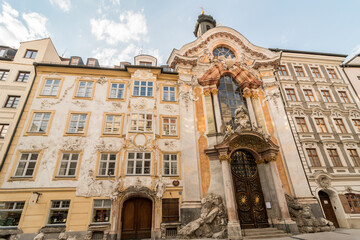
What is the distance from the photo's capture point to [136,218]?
47.2ft

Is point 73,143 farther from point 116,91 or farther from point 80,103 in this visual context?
point 116,91

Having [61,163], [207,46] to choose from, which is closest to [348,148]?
[207,46]

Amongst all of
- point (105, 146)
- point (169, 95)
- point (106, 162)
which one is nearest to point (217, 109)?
point (169, 95)

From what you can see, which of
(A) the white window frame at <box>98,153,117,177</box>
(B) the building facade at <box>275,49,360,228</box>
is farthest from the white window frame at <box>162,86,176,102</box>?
(B) the building facade at <box>275,49,360,228</box>

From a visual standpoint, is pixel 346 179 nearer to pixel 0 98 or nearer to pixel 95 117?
pixel 95 117

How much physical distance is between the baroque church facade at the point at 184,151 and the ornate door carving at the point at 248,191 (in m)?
0.09

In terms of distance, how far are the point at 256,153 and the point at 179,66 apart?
39.2 ft

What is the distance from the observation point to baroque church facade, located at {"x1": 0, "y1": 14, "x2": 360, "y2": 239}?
13703 mm

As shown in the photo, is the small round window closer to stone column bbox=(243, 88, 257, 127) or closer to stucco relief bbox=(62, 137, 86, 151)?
stone column bbox=(243, 88, 257, 127)

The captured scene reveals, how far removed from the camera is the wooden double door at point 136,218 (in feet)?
45.7

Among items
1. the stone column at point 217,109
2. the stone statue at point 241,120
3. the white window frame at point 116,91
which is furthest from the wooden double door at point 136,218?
the stone statue at point 241,120

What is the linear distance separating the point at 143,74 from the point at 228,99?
31.4 feet

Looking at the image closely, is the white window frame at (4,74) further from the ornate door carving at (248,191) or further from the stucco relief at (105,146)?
the ornate door carving at (248,191)

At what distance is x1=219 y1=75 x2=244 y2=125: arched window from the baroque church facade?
0.43 ft
